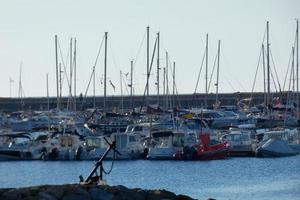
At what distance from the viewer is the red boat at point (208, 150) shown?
59.6m

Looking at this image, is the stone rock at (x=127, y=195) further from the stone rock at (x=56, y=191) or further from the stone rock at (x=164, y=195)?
the stone rock at (x=56, y=191)

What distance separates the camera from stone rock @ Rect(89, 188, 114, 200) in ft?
88.6

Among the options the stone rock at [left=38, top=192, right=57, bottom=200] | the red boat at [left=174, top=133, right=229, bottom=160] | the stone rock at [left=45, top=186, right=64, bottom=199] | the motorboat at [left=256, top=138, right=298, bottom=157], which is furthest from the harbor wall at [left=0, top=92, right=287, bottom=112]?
the stone rock at [left=38, top=192, right=57, bottom=200]

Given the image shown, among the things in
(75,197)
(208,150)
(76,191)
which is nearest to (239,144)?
(208,150)

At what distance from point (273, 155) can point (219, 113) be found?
27.3m

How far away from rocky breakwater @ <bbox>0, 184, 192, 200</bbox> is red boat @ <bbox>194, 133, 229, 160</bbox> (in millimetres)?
31673

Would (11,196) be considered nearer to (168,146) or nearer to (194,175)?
(194,175)

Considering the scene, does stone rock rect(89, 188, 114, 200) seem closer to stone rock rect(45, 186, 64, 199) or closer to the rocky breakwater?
the rocky breakwater

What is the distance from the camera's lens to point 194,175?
169 feet

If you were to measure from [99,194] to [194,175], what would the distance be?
24751 mm

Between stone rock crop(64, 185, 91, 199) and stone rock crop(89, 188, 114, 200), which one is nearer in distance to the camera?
stone rock crop(64, 185, 91, 199)

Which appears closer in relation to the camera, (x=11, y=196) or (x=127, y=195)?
(x=11, y=196)

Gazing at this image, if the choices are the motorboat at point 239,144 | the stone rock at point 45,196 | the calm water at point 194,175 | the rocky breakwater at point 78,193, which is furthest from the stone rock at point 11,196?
the motorboat at point 239,144

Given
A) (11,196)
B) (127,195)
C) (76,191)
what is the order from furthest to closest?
(127,195)
(76,191)
(11,196)
